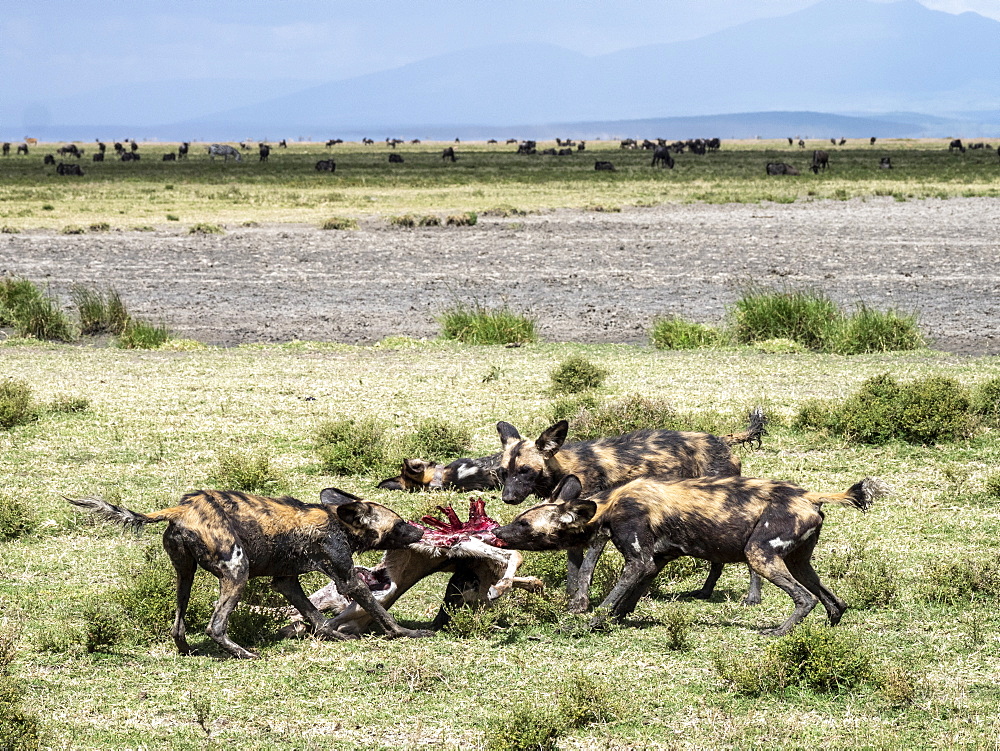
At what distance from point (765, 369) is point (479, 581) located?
874 centimetres

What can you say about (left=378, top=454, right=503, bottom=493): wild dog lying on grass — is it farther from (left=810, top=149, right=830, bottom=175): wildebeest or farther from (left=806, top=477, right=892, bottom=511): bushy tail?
(left=810, top=149, right=830, bottom=175): wildebeest

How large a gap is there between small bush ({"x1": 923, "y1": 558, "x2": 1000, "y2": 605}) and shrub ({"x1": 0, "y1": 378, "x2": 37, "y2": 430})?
8590 millimetres

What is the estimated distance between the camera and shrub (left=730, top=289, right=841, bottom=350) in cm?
1778

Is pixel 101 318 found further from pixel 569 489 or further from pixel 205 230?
pixel 205 230

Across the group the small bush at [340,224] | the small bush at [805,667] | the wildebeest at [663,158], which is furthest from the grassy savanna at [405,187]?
the small bush at [805,667]

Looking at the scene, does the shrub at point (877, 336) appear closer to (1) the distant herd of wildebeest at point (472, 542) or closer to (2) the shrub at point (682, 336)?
(2) the shrub at point (682, 336)

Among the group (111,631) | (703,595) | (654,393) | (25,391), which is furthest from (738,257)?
(111,631)

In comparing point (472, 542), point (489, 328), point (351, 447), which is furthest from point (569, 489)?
point (489, 328)

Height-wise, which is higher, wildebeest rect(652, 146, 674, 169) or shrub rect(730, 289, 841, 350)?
wildebeest rect(652, 146, 674, 169)

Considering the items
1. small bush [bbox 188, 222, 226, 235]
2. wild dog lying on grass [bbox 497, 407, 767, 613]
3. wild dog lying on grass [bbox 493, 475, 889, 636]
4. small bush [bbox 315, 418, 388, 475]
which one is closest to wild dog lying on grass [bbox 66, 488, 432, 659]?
wild dog lying on grass [bbox 493, 475, 889, 636]

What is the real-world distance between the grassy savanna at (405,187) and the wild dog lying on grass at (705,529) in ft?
100

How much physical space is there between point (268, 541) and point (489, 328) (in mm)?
11699

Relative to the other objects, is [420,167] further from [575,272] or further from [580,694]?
[580,694]

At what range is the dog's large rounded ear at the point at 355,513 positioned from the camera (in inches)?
267
